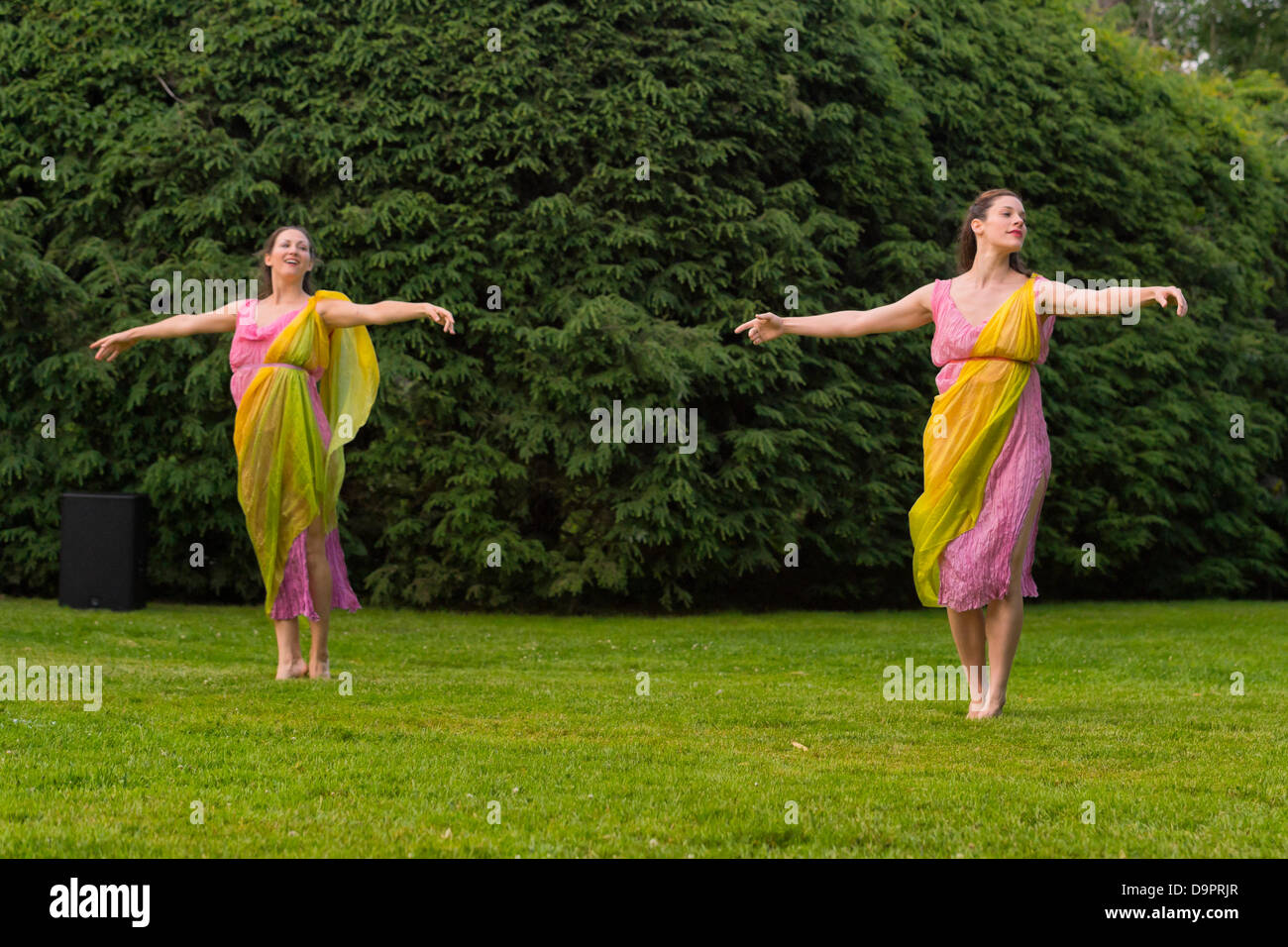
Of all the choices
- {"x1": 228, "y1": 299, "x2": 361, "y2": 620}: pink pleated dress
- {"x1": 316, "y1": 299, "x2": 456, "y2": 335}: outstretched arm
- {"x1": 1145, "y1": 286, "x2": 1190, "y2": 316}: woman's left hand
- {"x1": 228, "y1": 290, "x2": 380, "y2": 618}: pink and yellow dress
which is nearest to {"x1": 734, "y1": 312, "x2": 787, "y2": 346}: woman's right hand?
{"x1": 316, "y1": 299, "x2": 456, "y2": 335}: outstretched arm

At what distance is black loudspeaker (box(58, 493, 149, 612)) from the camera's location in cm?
1114

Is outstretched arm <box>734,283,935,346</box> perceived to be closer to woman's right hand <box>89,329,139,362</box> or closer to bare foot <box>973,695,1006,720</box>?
bare foot <box>973,695,1006,720</box>

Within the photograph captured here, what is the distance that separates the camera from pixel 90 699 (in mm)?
6316

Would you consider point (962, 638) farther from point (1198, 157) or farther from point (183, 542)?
point (1198, 157)

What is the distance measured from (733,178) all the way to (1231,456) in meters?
6.20

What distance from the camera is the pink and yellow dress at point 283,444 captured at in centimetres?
724

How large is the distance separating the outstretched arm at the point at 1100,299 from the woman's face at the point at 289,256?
143 inches

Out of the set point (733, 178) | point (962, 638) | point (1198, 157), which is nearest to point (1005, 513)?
point (962, 638)

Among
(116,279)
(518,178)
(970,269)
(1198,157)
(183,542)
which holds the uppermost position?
(1198,157)

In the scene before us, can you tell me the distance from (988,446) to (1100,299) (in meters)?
0.78

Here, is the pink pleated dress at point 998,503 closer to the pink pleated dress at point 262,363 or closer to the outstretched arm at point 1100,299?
the outstretched arm at point 1100,299

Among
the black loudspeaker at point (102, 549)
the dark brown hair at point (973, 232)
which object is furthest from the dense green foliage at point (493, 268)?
the dark brown hair at point (973, 232)

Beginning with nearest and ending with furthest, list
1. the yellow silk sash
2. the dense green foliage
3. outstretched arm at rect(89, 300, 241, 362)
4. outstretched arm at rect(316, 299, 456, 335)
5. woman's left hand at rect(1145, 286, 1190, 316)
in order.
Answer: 1. woman's left hand at rect(1145, 286, 1190, 316)
2. the yellow silk sash
3. outstretched arm at rect(316, 299, 456, 335)
4. outstretched arm at rect(89, 300, 241, 362)
5. the dense green foliage

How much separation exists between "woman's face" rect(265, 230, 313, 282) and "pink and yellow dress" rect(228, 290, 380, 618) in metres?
0.17
